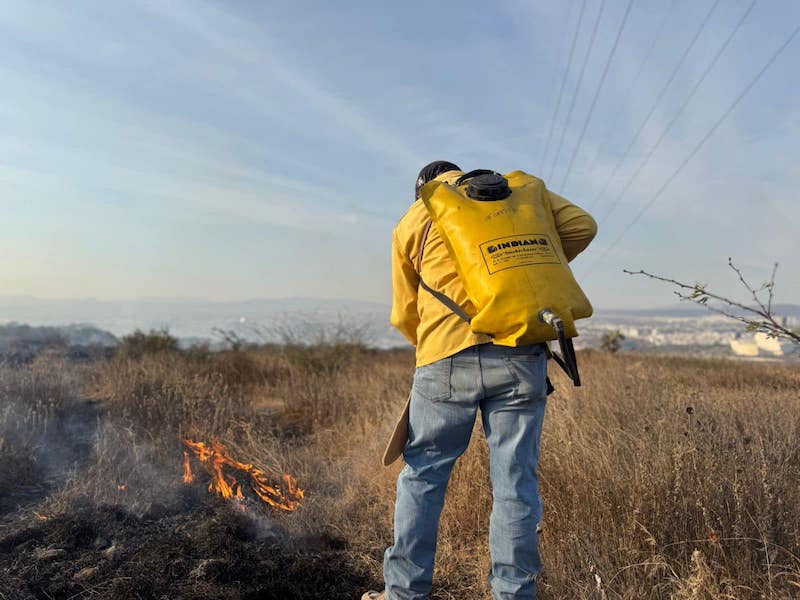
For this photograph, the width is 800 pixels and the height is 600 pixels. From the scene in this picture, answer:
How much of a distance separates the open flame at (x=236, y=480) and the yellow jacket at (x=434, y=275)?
2.10 meters

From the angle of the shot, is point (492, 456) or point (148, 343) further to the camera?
point (148, 343)

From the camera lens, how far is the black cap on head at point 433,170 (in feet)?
8.78

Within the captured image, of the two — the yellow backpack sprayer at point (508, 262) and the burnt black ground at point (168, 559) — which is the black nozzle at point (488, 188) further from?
the burnt black ground at point (168, 559)

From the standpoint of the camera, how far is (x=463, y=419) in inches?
90.7

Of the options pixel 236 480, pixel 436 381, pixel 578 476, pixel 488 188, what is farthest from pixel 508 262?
pixel 236 480

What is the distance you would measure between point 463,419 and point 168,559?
6.42ft

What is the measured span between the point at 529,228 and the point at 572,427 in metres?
2.34

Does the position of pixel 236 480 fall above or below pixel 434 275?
below

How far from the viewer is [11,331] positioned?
83.0 ft

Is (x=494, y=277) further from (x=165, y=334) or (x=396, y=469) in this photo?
(x=165, y=334)

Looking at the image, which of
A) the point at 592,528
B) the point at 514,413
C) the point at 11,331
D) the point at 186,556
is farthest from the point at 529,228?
the point at 11,331

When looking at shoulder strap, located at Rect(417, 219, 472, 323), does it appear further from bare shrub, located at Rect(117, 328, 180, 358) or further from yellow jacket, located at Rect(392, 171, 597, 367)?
bare shrub, located at Rect(117, 328, 180, 358)

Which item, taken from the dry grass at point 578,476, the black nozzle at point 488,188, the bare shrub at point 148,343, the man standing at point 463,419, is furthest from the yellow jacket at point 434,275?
the bare shrub at point 148,343

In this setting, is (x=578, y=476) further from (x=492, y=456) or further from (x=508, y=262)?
(x=508, y=262)
